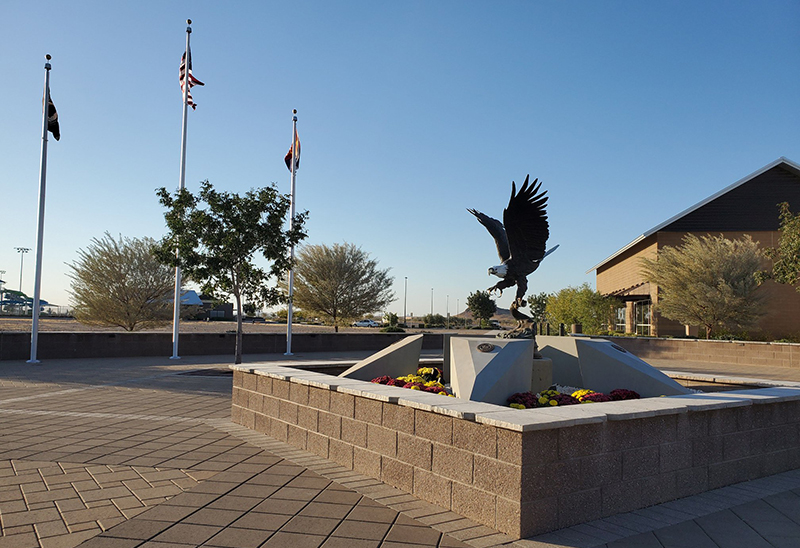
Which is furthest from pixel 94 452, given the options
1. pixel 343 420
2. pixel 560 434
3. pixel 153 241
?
pixel 153 241

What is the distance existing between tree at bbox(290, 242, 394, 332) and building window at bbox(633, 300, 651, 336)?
1641 centimetres

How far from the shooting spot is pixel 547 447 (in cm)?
430

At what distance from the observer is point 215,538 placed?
4.14 metres

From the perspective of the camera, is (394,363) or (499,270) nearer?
(499,270)

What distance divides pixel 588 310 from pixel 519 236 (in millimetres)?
28762

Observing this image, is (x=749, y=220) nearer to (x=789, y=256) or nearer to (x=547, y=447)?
(x=789, y=256)

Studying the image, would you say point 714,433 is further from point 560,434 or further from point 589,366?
point 589,366

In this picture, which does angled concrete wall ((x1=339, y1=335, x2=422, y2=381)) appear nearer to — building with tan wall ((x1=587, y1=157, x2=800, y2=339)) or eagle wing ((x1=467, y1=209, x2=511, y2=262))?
eagle wing ((x1=467, y1=209, x2=511, y2=262))

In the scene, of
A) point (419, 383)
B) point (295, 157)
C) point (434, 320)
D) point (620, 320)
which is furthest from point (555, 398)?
point (434, 320)

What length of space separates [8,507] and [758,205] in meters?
34.3

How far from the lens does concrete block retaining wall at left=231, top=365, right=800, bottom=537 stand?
431 cm

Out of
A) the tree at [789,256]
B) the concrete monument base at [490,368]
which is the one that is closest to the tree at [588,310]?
the tree at [789,256]

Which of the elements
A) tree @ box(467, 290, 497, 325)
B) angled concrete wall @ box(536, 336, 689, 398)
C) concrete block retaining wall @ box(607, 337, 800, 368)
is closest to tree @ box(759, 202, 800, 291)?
concrete block retaining wall @ box(607, 337, 800, 368)

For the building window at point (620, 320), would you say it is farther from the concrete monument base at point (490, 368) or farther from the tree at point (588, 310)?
the concrete monument base at point (490, 368)
